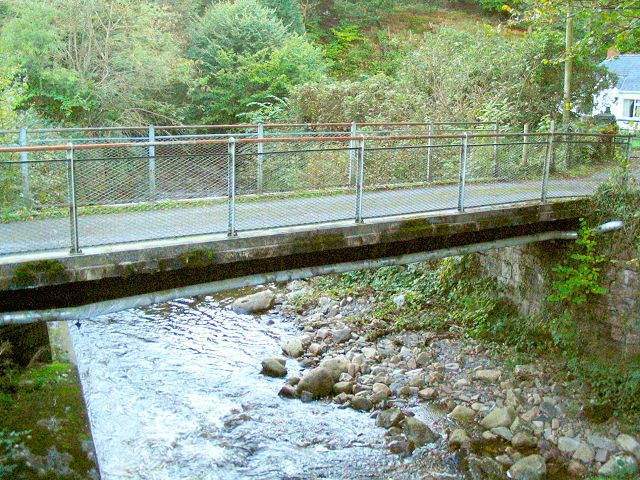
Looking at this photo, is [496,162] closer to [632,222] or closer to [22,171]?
[632,222]

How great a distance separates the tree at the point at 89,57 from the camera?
19.9m

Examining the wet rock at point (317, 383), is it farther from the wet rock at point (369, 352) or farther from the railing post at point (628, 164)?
the railing post at point (628, 164)

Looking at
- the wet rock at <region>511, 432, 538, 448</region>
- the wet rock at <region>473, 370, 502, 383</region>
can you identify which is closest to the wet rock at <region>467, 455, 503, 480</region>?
the wet rock at <region>511, 432, 538, 448</region>

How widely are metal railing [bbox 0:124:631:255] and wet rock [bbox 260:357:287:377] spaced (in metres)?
3.16

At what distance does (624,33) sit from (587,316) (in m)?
4.73

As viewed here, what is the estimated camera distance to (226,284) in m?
8.20

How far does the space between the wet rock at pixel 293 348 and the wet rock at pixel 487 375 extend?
3377 millimetres

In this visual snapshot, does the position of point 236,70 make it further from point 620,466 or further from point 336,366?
point 620,466

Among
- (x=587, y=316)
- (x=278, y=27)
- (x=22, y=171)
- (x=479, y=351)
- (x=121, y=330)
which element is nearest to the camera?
(x=22, y=171)

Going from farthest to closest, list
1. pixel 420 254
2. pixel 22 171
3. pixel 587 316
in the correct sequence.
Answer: pixel 587 316
pixel 420 254
pixel 22 171

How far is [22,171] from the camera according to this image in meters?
8.71

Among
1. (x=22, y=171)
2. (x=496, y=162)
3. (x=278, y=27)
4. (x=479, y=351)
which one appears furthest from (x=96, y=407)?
(x=278, y=27)

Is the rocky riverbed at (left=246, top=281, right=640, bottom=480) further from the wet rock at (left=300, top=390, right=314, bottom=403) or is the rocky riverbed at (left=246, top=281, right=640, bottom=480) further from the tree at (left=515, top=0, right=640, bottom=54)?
the tree at (left=515, top=0, right=640, bottom=54)

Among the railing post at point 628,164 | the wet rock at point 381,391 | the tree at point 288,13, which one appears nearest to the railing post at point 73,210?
the wet rock at point 381,391
